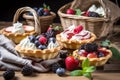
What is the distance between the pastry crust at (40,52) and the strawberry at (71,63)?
0.25 feet

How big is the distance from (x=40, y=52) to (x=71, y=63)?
0.13m

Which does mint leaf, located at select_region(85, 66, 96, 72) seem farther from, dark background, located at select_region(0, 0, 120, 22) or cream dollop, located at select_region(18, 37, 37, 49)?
dark background, located at select_region(0, 0, 120, 22)

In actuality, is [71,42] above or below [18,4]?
below

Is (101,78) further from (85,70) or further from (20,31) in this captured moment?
(20,31)

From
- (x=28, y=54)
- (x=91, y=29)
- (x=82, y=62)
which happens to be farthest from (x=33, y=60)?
(x=91, y=29)

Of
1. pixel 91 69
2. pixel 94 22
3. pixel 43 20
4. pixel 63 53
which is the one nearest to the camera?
pixel 91 69

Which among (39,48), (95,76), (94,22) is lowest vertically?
(95,76)

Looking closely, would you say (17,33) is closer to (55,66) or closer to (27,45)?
(27,45)

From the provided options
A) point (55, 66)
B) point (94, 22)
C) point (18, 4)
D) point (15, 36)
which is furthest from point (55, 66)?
point (18, 4)

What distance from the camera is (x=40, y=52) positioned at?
1.22m

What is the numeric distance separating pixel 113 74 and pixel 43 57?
29 centimetres

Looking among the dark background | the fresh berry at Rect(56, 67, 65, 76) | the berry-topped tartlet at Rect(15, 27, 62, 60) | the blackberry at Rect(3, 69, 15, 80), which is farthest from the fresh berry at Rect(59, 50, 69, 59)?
the dark background

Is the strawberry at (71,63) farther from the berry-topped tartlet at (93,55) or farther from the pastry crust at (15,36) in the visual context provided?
the pastry crust at (15,36)

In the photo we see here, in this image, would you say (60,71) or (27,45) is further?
(27,45)
